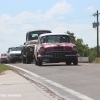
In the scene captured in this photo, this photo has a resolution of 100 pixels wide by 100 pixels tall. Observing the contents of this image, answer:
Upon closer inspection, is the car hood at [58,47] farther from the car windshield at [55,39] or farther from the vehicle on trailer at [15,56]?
the vehicle on trailer at [15,56]

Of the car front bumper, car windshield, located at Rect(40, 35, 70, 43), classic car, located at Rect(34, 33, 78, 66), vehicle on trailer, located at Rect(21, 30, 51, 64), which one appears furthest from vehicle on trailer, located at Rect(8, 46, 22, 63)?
the car front bumper

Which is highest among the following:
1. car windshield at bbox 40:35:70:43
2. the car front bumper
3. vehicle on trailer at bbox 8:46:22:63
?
car windshield at bbox 40:35:70:43

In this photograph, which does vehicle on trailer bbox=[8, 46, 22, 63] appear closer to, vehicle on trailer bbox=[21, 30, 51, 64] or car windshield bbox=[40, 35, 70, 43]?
vehicle on trailer bbox=[21, 30, 51, 64]

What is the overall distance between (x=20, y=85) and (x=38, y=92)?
5.31 feet

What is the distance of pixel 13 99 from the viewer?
28.2 ft

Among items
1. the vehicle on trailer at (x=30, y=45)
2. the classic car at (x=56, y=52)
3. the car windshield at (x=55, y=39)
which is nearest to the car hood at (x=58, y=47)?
the classic car at (x=56, y=52)

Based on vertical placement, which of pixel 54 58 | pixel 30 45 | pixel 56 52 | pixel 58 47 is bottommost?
pixel 54 58

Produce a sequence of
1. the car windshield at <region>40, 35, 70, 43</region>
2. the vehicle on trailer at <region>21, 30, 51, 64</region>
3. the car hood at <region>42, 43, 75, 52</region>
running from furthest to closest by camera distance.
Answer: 1. the vehicle on trailer at <region>21, 30, 51, 64</region>
2. the car windshield at <region>40, 35, 70, 43</region>
3. the car hood at <region>42, 43, 75, 52</region>

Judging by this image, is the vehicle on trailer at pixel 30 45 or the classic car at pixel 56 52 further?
the vehicle on trailer at pixel 30 45

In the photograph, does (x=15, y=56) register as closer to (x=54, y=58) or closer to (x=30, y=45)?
(x=30, y=45)

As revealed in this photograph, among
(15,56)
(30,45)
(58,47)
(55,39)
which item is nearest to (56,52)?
(58,47)

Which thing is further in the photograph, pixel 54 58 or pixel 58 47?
pixel 54 58

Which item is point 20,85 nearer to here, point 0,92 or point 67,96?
point 0,92

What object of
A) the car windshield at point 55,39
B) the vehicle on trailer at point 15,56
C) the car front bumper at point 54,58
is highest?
the car windshield at point 55,39
